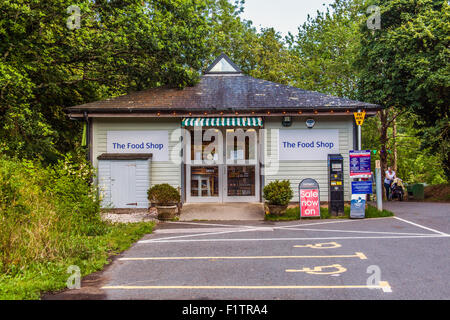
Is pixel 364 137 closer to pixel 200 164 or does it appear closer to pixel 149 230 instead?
pixel 200 164

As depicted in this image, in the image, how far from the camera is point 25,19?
12.1 metres

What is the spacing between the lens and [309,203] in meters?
11.1

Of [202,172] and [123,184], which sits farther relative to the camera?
[202,172]

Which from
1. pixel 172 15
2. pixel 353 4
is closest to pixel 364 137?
pixel 353 4

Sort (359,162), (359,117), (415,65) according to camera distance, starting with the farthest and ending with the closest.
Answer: (415,65) → (359,117) → (359,162)

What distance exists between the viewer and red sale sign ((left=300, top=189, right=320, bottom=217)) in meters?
11.1

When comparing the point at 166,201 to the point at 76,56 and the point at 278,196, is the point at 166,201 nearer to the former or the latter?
the point at 278,196

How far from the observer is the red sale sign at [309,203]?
36.4 feet

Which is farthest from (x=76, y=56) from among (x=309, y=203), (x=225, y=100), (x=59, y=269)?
(x=59, y=269)

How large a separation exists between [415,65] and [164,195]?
1203 centimetres

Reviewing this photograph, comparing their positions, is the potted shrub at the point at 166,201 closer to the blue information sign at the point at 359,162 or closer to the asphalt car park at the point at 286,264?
the asphalt car park at the point at 286,264

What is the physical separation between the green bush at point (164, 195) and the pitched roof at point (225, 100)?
2.75 metres

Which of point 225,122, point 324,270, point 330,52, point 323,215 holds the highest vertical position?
point 330,52
